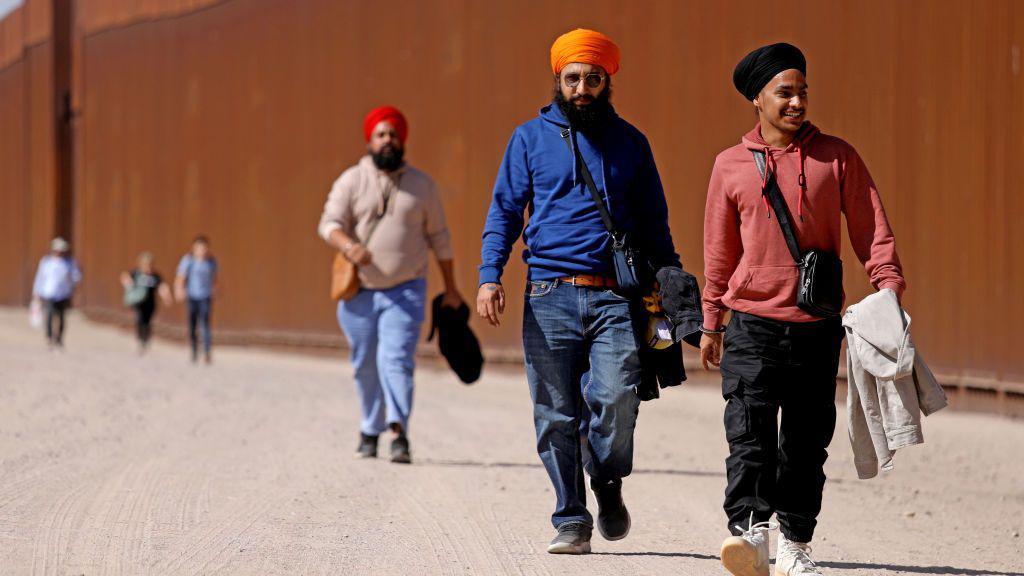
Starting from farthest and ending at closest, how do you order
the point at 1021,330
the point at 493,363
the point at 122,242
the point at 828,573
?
the point at 122,242 → the point at 493,363 → the point at 1021,330 → the point at 828,573

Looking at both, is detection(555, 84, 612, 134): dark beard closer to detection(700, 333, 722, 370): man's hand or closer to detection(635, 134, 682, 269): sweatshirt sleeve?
detection(635, 134, 682, 269): sweatshirt sleeve

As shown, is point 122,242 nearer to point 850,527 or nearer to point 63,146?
point 63,146

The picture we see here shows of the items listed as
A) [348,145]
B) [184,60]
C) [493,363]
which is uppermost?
[184,60]

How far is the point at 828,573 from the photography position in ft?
17.4

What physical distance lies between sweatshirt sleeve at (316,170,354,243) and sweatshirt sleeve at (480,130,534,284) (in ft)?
9.78

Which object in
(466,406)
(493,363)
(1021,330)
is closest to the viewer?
(1021,330)

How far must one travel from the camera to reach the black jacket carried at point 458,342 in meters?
7.84

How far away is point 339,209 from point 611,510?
3.46 meters

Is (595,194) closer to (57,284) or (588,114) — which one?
(588,114)

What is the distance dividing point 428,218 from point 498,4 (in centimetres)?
958

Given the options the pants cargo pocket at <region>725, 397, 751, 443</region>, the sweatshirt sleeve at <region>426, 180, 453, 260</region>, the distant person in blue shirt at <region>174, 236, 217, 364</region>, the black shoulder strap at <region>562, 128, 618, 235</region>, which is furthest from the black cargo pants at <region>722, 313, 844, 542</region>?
the distant person in blue shirt at <region>174, 236, 217, 364</region>

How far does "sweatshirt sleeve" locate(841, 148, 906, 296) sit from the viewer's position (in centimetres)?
477

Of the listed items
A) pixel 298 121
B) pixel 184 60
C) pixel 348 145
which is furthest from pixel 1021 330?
pixel 184 60

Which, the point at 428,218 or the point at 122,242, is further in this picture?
the point at 122,242
